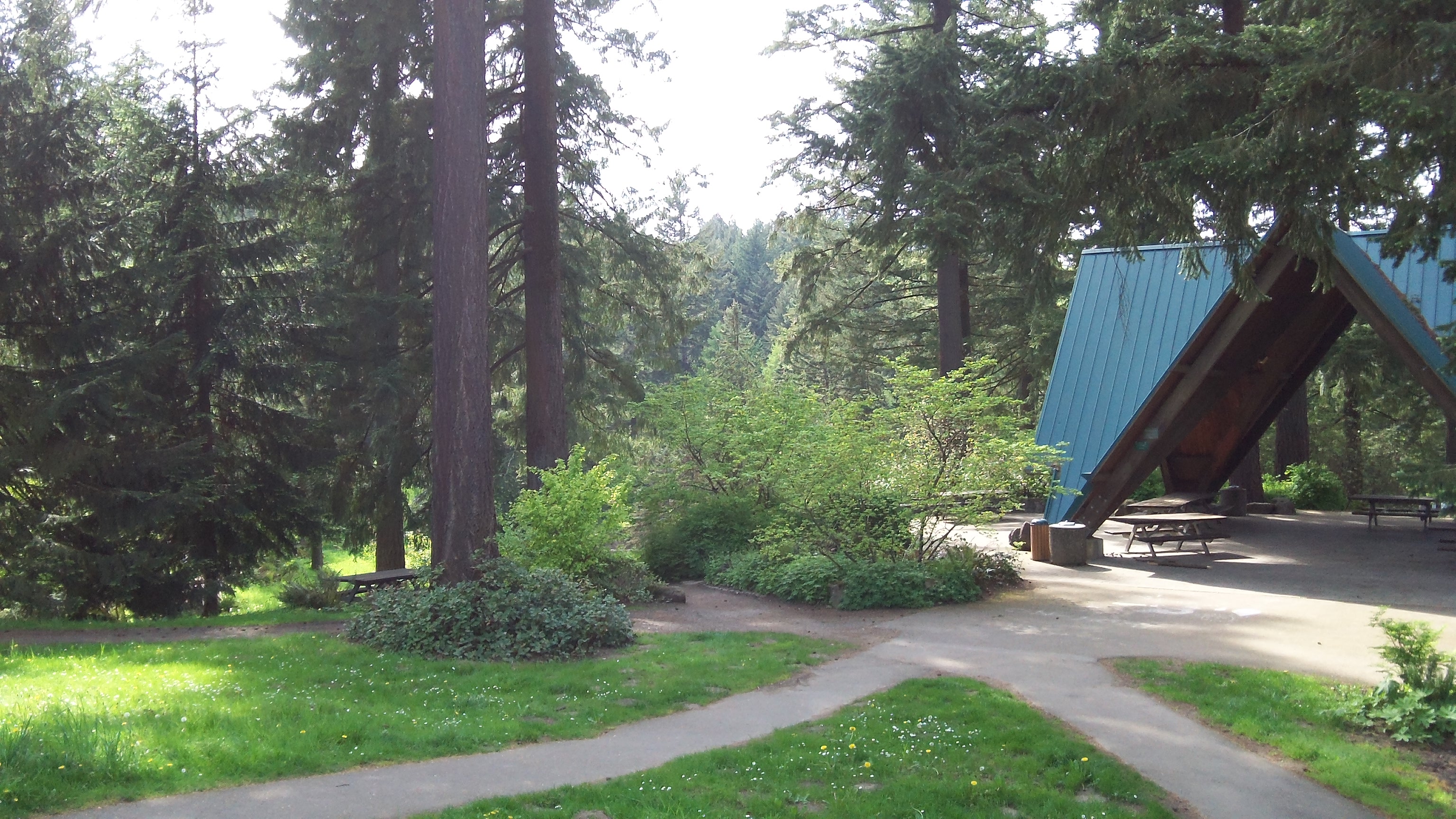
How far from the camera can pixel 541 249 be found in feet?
51.5

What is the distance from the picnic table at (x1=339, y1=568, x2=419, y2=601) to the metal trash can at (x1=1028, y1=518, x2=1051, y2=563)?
9945mm

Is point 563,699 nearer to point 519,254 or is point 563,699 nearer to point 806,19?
→ point 519,254

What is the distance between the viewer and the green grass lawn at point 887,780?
Result: 555 centimetres

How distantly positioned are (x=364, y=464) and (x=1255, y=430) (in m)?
18.1

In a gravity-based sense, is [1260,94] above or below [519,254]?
below

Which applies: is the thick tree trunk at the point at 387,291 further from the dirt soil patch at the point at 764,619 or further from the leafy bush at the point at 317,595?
the dirt soil patch at the point at 764,619

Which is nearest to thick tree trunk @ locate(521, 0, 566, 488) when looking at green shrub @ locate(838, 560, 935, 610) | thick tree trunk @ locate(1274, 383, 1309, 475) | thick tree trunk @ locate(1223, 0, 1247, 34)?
green shrub @ locate(838, 560, 935, 610)

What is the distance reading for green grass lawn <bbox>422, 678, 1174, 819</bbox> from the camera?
18.2ft

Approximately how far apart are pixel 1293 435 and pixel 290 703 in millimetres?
25614

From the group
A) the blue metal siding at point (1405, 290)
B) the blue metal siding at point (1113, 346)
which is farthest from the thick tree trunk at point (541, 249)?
the blue metal siding at point (1405, 290)

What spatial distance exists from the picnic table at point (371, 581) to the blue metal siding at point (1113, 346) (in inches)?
402

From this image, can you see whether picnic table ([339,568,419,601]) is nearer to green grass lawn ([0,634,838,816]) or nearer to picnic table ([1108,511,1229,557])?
green grass lawn ([0,634,838,816])

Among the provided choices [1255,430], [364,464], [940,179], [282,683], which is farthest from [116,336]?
[1255,430]

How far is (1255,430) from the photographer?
20.3m
